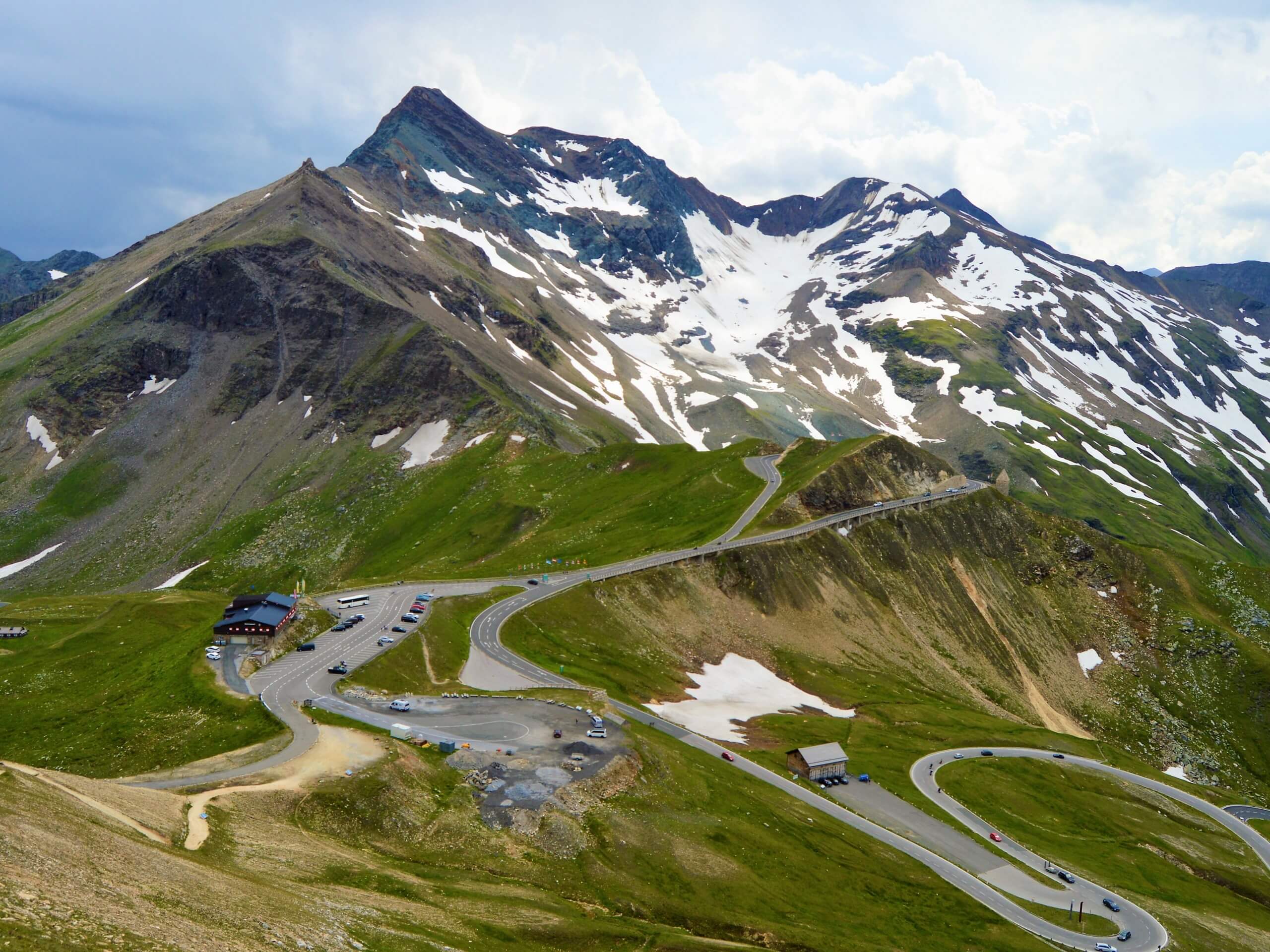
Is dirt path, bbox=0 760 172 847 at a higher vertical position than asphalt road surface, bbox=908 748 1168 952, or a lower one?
lower

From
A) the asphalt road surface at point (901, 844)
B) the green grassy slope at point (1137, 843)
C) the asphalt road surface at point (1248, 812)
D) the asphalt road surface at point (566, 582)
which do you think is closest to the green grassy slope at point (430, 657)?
the asphalt road surface at point (566, 582)

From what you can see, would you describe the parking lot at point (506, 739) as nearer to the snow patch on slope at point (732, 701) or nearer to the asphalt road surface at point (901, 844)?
the asphalt road surface at point (901, 844)

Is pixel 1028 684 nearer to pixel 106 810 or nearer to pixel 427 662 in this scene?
pixel 427 662

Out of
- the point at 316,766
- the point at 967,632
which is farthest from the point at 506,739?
the point at 967,632

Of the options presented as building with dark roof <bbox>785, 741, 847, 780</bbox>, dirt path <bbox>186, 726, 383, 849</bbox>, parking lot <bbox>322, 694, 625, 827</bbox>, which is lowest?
dirt path <bbox>186, 726, 383, 849</bbox>

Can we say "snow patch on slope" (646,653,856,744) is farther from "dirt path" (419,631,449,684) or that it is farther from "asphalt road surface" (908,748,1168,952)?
"dirt path" (419,631,449,684)

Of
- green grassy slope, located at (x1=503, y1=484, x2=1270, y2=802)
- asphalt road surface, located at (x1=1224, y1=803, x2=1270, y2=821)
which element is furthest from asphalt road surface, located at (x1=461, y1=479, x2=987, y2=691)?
asphalt road surface, located at (x1=1224, y1=803, x2=1270, y2=821)

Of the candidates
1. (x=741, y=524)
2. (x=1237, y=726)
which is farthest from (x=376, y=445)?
(x=1237, y=726)
